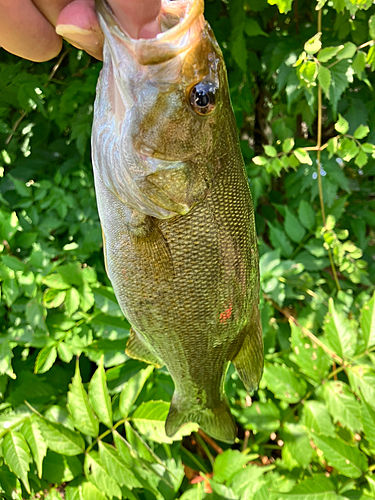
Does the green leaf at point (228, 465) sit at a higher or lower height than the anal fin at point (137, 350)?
lower

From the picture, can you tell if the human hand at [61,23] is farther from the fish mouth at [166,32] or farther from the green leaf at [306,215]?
the green leaf at [306,215]

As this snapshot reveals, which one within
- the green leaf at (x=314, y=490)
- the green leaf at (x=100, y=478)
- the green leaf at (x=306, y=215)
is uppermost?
the green leaf at (x=306, y=215)

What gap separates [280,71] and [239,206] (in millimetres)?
987

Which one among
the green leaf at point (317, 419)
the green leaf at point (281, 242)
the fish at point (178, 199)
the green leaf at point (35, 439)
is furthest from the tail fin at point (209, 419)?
the green leaf at point (281, 242)

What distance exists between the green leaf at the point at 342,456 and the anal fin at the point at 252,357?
14.4 inches

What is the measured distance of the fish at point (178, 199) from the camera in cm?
52

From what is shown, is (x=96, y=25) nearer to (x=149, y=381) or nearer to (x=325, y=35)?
(x=149, y=381)

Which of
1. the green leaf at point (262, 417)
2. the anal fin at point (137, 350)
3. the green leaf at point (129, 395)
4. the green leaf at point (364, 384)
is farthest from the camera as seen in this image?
the green leaf at point (262, 417)

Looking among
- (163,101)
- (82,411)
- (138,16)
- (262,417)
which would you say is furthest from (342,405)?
(138,16)

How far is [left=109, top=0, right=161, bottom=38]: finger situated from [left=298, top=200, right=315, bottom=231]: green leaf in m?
1.16

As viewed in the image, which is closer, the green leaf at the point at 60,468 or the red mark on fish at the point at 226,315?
the red mark on fish at the point at 226,315

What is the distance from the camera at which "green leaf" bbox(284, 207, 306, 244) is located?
152 cm

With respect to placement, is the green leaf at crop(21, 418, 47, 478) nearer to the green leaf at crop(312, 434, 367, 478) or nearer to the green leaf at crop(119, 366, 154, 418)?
the green leaf at crop(119, 366, 154, 418)

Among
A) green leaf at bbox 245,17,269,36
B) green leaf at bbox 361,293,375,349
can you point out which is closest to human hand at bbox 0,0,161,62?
green leaf at bbox 245,17,269,36
